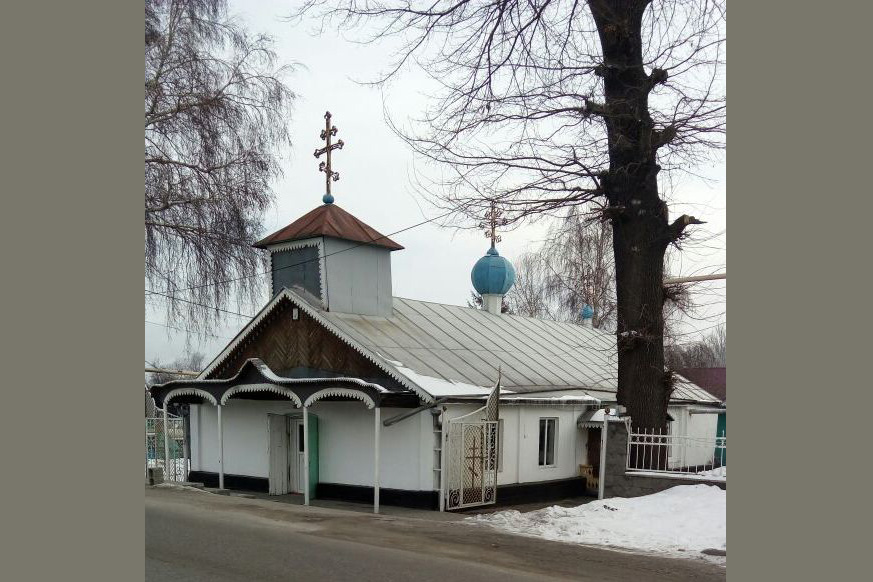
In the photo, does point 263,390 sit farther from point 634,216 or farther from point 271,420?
point 634,216

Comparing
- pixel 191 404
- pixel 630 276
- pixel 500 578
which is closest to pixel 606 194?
pixel 630 276

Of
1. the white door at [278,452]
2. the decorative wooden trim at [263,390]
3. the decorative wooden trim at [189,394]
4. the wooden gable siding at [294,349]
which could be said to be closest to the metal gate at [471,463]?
the wooden gable siding at [294,349]

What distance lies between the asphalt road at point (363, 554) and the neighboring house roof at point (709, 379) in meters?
17.0

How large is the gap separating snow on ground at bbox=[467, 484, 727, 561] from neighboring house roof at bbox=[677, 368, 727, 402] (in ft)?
49.4

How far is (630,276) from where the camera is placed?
15.9 m

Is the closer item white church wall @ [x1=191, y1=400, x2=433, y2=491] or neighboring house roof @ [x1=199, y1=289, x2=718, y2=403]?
white church wall @ [x1=191, y1=400, x2=433, y2=491]

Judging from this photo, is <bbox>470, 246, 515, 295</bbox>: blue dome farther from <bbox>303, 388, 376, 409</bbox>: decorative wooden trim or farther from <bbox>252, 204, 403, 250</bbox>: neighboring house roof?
<bbox>303, 388, 376, 409</bbox>: decorative wooden trim

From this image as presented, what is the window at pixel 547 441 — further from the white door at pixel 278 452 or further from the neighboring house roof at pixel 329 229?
the white door at pixel 278 452

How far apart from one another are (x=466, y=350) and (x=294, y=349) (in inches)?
166

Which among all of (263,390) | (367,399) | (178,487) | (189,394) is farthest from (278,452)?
(367,399)

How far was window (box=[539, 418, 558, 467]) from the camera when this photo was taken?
19188 mm

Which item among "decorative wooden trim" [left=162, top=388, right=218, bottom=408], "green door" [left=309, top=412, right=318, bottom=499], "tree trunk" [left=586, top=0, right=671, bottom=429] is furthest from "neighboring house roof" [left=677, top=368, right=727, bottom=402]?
"decorative wooden trim" [left=162, top=388, right=218, bottom=408]

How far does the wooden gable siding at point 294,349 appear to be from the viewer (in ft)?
57.9

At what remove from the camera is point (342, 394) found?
16297 mm
